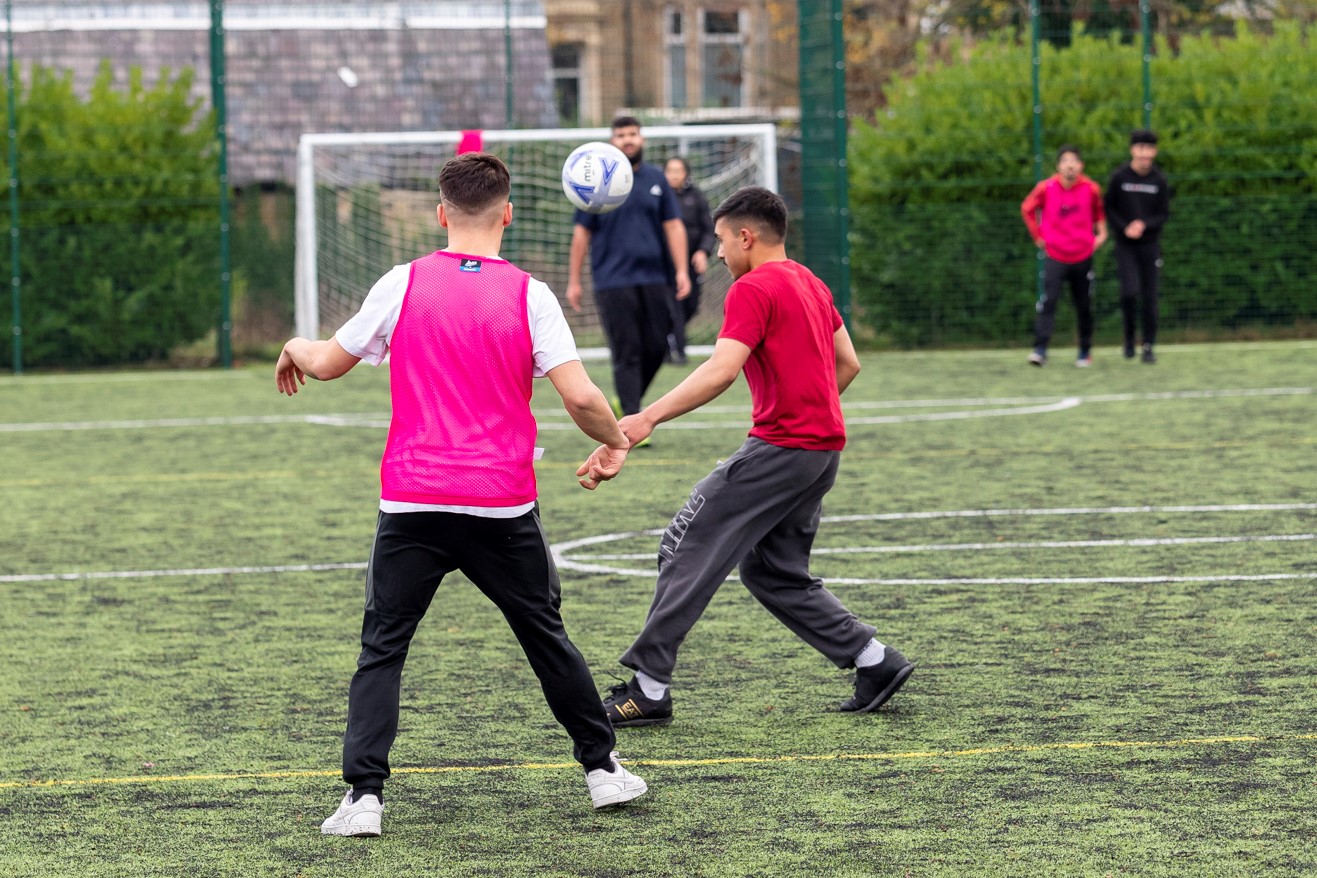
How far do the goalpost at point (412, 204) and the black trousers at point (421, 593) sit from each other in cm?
1552

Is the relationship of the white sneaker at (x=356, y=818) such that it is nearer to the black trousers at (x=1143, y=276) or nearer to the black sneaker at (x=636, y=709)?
the black sneaker at (x=636, y=709)

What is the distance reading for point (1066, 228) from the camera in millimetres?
17328

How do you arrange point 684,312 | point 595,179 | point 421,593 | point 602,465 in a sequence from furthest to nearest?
point 684,312
point 595,179
point 602,465
point 421,593

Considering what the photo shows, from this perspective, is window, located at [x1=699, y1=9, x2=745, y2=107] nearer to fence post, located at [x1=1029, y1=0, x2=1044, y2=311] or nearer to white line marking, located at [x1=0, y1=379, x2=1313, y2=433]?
fence post, located at [x1=1029, y1=0, x2=1044, y2=311]

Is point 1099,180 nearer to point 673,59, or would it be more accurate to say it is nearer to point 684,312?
point 684,312

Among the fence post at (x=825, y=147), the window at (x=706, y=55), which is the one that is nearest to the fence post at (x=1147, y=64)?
the fence post at (x=825, y=147)

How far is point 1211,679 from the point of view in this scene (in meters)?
6.18

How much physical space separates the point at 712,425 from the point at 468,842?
9.51 meters

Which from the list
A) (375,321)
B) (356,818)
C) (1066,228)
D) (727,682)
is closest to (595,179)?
(727,682)

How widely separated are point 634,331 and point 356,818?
7696mm

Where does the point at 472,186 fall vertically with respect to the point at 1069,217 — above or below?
below

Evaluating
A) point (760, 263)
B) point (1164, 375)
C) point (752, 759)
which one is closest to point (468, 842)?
point (752, 759)

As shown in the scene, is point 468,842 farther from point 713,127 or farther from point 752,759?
point 713,127

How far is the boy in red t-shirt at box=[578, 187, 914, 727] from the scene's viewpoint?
566 cm
